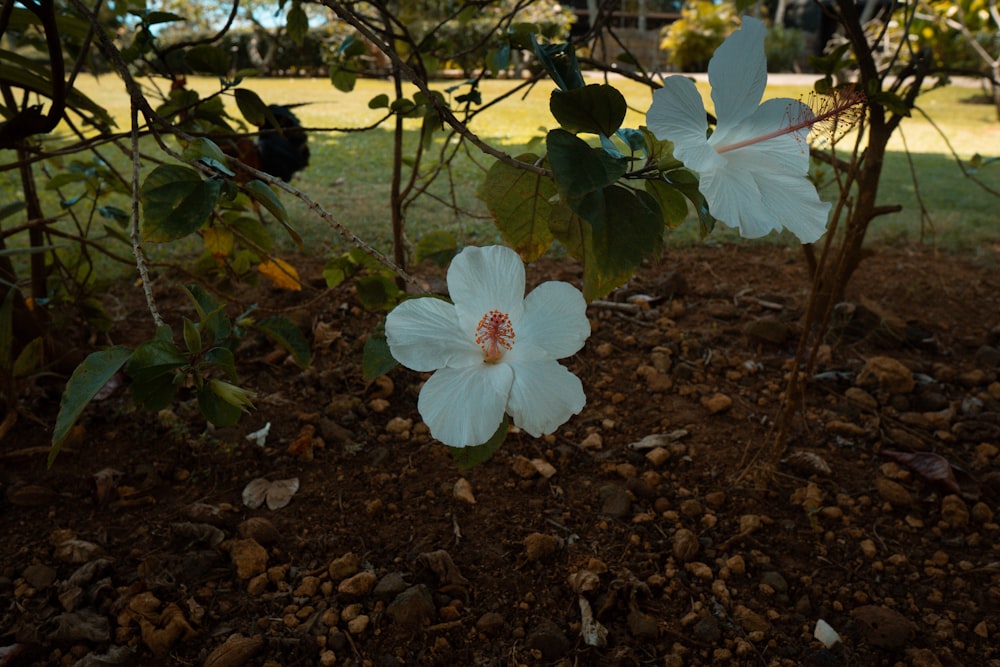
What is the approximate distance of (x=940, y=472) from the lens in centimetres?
148

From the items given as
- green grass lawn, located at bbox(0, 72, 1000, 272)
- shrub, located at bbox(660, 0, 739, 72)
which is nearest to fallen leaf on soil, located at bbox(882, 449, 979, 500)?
green grass lawn, located at bbox(0, 72, 1000, 272)

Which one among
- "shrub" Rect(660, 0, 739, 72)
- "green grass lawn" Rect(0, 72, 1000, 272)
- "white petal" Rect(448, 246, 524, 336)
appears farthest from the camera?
"shrub" Rect(660, 0, 739, 72)

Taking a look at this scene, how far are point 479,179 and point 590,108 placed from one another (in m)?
3.33

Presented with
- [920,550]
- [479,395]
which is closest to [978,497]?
[920,550]

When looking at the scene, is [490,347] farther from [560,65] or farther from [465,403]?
[560,65]

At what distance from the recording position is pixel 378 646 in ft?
3.64

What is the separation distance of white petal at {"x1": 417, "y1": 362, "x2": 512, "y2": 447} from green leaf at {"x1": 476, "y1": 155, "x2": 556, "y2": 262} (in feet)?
0.84

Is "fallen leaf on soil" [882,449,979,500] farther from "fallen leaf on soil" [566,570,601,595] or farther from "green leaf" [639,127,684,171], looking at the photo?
"green leaf" [639,127,684,171]

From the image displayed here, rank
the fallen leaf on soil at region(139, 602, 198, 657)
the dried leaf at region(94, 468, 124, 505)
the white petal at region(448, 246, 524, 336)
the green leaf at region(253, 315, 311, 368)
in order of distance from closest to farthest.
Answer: the white petal at region(448, 246, 524, 336)
the green leaf at region(253, 315, 311, 368)
the fallen leaf on soil at region(139, 602, 198, 657)
the dried leaf at region(94, 468, 124, 505)

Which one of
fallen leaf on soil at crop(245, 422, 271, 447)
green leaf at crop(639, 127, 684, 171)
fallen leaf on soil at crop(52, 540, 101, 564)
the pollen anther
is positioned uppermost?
green leaf at crop(639, 127, 684, 171)

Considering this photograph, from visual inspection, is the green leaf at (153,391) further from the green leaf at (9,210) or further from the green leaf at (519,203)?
the green leaf at (9,210)

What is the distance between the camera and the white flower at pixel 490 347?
0.59 m

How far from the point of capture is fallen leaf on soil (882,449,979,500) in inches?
57.6

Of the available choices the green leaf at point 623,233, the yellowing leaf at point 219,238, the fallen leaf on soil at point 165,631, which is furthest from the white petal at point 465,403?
the yellowing leaf at point 219,238
